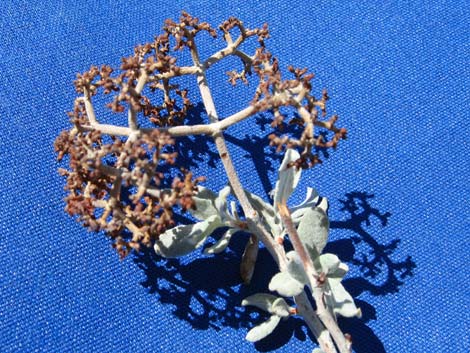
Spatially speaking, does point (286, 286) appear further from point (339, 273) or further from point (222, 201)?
point (222, 201)

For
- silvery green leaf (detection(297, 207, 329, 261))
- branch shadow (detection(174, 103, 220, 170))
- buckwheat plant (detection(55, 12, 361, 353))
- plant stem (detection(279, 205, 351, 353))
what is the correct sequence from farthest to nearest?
1. branch shadow (detection(174, 103, 220, 170))
2. silvery green leaf (detection(297, 207, 329, 261))
3. plant stem (detection(279, 205, 351, 353))
4. buckwheat plant (detection(55, 12, 361, 353))

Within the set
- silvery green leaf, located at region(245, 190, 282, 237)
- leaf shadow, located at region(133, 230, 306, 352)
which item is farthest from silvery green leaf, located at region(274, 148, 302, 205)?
leaf shadow, located at region(133, 230, 306, 352)

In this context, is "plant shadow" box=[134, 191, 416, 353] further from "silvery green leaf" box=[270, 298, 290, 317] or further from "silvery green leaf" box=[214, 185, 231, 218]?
"silvery green leaf" box=[214, 185, 231, 218]

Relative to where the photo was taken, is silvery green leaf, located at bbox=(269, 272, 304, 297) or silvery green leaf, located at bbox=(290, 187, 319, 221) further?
silvery green leaf, located at bbox=(290, 187, 319, 221)

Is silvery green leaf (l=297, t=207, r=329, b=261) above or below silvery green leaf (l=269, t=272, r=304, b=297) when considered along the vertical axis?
above

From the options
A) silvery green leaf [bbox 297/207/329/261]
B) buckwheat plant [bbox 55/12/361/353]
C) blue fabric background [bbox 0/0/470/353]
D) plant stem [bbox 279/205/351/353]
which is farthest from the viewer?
blue fabric background [bbox 0/0/470/353]

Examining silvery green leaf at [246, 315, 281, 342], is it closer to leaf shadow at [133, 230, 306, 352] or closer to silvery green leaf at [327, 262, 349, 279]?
leaf shadow at [133, 230, 306, 352]

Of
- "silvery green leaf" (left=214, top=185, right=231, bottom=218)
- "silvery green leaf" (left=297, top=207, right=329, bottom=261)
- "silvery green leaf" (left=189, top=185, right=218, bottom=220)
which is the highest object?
"silvery green leaf" (left=189, top=185, right=218, bottom=220)
